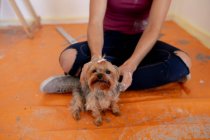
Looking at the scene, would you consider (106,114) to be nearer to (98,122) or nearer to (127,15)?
(98,122)

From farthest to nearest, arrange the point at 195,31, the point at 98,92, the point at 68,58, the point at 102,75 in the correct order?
the point at 195,31 → the point at 68,58 → the point at 98,92 → the point at 102,75

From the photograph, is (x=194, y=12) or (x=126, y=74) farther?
(x=194, y=12)

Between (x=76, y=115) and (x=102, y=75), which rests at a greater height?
(x=102, y=75)

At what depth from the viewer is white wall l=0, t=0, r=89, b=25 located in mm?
2404

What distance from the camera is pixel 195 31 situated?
7.10 feet

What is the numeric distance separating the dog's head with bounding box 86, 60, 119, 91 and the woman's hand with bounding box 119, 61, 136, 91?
8 cm

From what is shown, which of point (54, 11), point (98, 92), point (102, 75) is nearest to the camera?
point (102, 75)

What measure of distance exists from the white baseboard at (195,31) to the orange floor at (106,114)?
272 millimetres

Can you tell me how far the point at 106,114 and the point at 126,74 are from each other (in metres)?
0.22

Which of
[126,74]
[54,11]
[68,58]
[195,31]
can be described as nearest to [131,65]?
[126,74]

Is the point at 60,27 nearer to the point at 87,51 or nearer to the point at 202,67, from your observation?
the point at 87,51

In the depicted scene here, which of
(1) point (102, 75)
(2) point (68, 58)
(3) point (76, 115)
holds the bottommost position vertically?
(3) point (76, 115)

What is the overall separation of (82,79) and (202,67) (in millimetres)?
869

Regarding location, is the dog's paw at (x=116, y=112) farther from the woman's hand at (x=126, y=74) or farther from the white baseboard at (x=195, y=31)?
the white baseboard at (x=195, y=31)
